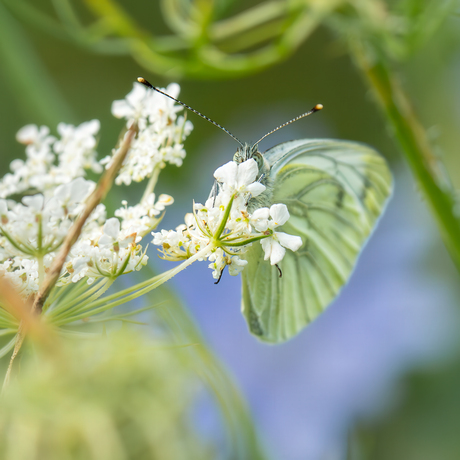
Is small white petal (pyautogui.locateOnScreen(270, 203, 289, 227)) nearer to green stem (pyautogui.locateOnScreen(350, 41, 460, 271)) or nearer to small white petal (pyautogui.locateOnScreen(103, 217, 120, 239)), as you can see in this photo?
small white petal (pyautogui.locateOnScreen(103, 217, 120, 239))

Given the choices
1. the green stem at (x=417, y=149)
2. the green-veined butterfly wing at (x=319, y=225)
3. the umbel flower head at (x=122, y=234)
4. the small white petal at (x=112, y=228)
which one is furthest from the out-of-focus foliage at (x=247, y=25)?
the small white petal at (x=112, y=228)

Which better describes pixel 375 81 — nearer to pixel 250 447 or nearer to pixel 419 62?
pixel 250 447

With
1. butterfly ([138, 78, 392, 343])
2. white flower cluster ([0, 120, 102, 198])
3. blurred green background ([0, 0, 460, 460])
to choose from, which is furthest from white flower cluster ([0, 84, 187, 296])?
blurred green background ([0, 0, 460, 460])

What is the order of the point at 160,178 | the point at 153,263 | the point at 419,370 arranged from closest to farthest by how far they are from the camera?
1. the point at 153,263
2. the point at 419,370
3. the point at 160,178

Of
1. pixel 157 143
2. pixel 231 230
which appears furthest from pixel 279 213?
pixel 157 143

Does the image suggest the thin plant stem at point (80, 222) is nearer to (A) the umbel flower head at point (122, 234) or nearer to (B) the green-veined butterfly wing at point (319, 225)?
(A) the umbel flower head at point (122, 234)

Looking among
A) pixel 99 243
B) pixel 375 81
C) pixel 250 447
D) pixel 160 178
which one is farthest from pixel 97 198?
pixel 160 178
